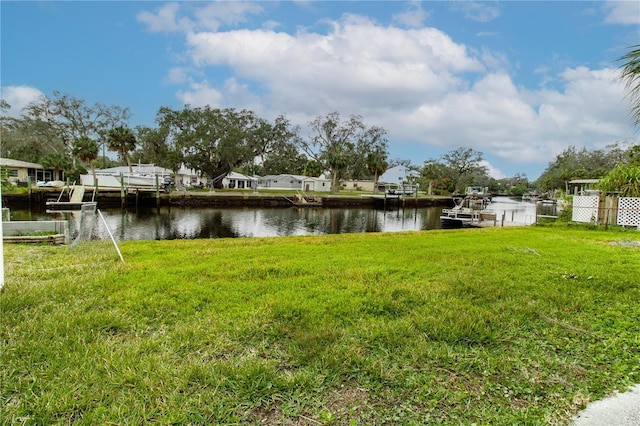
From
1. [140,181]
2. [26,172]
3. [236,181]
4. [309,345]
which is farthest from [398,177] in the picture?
[309,345]

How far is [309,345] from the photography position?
107 inches

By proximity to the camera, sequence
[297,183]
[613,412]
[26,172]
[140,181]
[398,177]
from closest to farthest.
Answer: [613,412] → [26,172] → [140,181] → [297,183] → [398,177]

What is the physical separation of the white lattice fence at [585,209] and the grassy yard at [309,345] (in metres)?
12.1

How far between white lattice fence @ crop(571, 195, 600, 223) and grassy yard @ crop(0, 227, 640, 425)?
12073 millimetres

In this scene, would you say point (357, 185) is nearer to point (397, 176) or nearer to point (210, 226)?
point (397, 176)

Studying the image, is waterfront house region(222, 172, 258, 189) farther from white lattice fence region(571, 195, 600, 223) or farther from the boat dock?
white lattice fence region(571, 195, 600, 223)

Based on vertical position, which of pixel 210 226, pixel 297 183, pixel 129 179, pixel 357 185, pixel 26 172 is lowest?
pixel 210 226

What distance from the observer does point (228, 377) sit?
2285 mm

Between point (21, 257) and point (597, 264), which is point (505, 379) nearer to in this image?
point (597, 264)

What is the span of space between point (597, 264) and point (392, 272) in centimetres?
403

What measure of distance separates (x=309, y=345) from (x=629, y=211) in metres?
17.2

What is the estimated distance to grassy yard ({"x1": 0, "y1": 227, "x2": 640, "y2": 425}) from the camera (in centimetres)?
204

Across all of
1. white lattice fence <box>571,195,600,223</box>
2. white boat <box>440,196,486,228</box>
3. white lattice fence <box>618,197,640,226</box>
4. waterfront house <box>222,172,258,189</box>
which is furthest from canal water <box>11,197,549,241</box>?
waterfront house <box>222,172,258,189</box>

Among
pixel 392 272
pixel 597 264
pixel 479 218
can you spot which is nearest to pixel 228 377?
pixel 392 272
